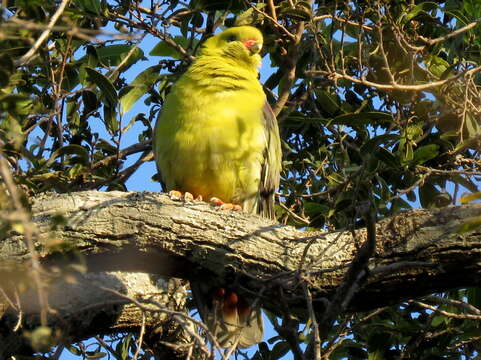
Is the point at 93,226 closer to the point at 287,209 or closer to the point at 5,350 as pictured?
the point at 5,350

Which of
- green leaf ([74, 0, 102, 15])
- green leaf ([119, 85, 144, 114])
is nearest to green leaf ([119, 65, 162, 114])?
green leaf ([119, 85, 144, 114])

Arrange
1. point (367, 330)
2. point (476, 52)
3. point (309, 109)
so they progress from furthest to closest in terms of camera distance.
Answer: point (309, 109)
point (476, 52)
point (367, 330)

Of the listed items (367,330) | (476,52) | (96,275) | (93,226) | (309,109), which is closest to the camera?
(93,226)

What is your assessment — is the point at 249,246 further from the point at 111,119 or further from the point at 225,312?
the point at 111,119

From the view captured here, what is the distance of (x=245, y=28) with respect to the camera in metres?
4.40

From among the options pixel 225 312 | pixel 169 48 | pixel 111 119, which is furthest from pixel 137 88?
pixel 225 312

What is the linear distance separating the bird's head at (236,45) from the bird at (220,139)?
0.01 m

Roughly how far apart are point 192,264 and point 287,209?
119 centimetres

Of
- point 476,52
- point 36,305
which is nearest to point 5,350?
point 36,305

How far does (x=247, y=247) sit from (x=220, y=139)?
1.04 meters

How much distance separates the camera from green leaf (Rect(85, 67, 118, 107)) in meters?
3.89

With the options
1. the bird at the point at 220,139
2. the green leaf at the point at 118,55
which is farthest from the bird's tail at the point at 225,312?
the green leaf at the point at 118,55

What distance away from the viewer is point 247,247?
3.27 m

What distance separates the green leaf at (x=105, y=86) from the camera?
389 centimetres
